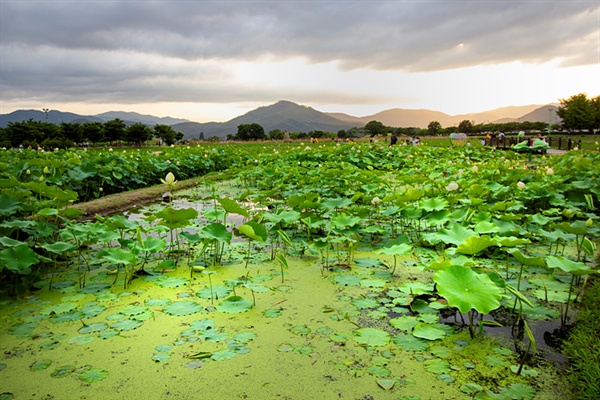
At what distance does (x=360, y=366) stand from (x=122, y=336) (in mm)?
1292

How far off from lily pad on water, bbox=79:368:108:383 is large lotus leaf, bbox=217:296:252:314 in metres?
0.72

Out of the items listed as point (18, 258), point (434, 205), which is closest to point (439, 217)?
point (434, 205)

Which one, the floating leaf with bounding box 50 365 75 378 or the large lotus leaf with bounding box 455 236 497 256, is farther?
the large lotus leaf with bounding box 455 236 497 256

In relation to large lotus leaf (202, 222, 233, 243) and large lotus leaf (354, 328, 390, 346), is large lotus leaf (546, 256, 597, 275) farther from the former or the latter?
large lotus leaf (202, 222, 233, 243)

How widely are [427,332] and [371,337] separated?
1.01ft

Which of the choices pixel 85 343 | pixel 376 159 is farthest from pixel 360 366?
pixel 376 159

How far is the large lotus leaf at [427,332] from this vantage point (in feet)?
6.50

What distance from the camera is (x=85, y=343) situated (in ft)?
6.51

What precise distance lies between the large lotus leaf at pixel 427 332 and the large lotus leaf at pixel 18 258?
2387 millimetres

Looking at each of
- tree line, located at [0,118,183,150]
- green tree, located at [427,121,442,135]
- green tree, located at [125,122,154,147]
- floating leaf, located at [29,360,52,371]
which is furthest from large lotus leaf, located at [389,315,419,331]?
green tree, located at [427,121,442,135]

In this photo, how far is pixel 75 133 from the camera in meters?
35.4

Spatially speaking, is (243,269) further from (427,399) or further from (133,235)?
(427,399)

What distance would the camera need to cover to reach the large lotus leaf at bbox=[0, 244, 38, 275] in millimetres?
2334

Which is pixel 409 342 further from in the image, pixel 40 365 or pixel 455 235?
pixel 40 365
